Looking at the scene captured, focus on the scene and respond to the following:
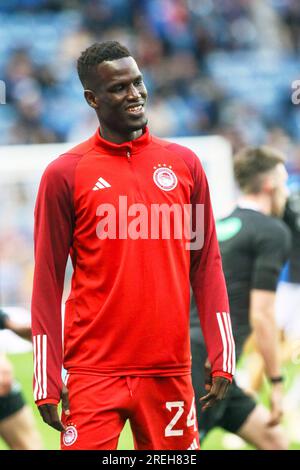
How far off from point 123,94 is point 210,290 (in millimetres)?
849

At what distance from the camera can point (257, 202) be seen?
6559mm

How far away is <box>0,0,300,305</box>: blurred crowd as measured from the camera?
16875mm

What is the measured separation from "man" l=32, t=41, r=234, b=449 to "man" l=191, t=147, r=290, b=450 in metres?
1.41

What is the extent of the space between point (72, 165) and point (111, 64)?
1.41 feet

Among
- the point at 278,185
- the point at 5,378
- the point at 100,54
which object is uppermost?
the point at 100,54

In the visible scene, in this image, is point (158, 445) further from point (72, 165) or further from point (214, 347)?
point (72, 165)

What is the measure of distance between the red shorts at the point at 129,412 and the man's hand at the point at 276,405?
1593 millimetres

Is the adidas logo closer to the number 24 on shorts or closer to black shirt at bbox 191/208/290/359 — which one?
the number 24 on shorts

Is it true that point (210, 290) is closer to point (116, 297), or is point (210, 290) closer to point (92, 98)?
point (116, 297)

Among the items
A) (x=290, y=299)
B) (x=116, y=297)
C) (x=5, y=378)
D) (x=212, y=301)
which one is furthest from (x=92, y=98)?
(x=290, y=299)

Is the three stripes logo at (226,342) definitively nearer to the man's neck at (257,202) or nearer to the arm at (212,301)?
the arm at (212,301)

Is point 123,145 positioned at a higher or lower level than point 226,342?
A: higher
